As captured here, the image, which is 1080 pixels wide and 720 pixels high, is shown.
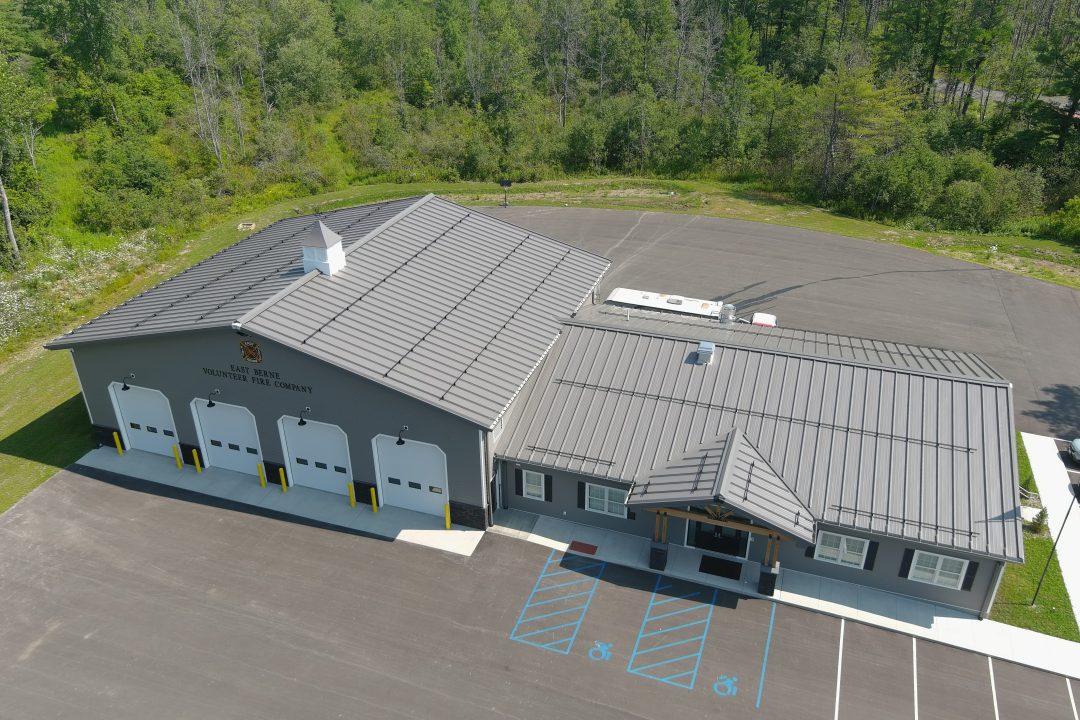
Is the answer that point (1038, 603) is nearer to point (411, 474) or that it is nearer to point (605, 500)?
point (605, 500)

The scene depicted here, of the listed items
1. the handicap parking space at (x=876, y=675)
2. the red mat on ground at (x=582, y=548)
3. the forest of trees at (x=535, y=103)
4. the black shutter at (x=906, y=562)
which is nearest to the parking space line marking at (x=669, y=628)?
the red mat on ground at (x=582, y=548)

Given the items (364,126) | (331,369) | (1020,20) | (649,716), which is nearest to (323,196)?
(364,126)

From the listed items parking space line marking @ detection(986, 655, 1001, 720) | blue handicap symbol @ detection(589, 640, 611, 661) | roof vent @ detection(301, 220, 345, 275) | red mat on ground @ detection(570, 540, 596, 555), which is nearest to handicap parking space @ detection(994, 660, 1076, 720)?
parking space line marking @ detection(986, 655, 1001, 720)

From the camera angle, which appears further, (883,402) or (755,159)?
(755,159)

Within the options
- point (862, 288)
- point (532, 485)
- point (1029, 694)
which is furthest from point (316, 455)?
point (862, 288)

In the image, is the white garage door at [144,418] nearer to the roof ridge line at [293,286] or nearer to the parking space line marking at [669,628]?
the roof ridge line at [293,286]

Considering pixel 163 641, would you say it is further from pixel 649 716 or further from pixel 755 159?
pixel 755 159
